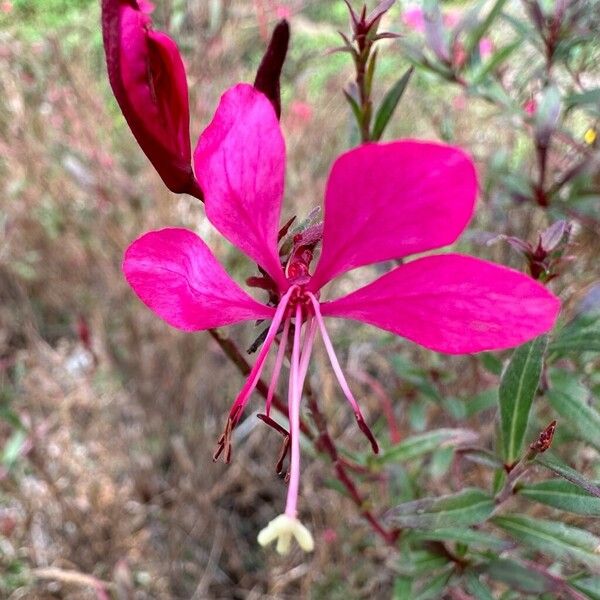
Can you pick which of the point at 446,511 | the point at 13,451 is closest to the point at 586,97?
the point at 446,511

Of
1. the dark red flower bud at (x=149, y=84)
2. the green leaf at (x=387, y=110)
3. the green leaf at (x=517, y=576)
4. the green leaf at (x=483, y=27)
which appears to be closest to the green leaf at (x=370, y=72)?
the green leaf at (x=387, y=110)

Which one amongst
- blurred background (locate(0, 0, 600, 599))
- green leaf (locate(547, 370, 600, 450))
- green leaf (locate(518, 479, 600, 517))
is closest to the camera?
green leaf (locate(518, 479, 600, 517))

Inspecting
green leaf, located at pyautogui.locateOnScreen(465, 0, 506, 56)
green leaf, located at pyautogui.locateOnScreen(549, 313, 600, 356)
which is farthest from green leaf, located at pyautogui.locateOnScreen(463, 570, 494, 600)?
green leaf, located at pyautogui.locateOnScreen(465, 0, 506, 56)

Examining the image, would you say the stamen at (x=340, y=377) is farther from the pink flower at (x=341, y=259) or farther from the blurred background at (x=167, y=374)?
the blurred background at (x=167, y=374)

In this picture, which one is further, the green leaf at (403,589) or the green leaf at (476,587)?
the green leaf at (403,589)

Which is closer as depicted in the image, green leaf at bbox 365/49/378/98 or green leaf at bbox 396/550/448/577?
green leaf at bbox 365/49/378/98

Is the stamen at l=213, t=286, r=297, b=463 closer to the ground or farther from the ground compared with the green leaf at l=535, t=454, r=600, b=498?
farther from the ground

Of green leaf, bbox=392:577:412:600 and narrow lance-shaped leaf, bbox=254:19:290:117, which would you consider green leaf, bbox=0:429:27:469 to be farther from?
narrow lance-shaped leaf, bbox=254:19:290:117

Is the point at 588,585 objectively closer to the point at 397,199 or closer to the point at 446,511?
the point at 446,511
